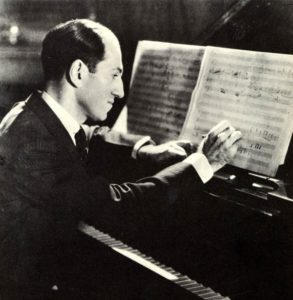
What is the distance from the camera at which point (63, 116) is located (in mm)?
1728

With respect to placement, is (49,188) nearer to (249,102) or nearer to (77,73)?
(77,73)

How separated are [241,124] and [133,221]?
0.59 meters

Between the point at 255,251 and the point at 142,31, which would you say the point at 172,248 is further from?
the point at 142,31

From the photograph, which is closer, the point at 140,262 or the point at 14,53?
the point at 140,262

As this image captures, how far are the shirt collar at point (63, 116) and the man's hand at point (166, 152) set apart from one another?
31 centimetres

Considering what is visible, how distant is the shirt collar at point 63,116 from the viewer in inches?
66.4

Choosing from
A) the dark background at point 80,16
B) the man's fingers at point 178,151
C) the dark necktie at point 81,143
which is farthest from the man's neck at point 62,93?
the dark background at point 80,16

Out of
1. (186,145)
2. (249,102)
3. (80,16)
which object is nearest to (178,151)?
(186,145)

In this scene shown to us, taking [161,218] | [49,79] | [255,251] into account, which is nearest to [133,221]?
[161,218]

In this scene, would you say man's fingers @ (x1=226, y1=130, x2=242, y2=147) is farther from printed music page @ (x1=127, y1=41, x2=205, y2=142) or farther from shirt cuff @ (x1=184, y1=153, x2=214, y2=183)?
printed music page @ (x1=127, y1=41, x2=205, y2=142)

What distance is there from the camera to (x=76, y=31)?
172cm

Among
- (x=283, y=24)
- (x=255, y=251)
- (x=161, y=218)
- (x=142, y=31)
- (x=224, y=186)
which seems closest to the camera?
(x=255, y=251)

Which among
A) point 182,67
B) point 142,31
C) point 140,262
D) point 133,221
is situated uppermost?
point 142,31

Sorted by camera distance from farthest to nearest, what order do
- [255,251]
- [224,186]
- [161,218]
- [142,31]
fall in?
[142,31], [161,218], [224,186], [255,251]
